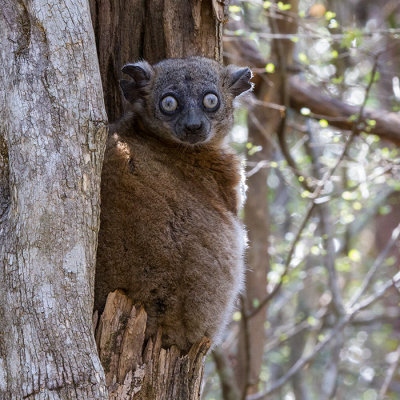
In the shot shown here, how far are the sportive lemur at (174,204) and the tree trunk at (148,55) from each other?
114mm

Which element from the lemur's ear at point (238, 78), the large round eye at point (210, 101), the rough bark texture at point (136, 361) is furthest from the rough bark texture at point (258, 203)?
the rough bark texture at point (136, 361)

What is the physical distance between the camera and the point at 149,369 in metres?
3.37

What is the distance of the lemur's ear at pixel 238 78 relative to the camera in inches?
186

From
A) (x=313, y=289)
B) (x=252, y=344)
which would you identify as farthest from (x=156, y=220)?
(x=313, y=289)

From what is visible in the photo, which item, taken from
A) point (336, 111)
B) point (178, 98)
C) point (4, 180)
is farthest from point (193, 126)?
point (336, 111)

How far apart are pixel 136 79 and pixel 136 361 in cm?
198

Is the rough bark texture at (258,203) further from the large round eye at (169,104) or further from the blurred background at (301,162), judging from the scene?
the large round eye at (169,104)

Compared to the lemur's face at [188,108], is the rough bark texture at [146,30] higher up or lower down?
higher up

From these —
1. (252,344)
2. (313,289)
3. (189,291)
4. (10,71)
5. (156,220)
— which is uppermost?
(10,71)

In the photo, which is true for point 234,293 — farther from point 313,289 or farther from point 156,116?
point 313,289

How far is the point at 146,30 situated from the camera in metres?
4.44

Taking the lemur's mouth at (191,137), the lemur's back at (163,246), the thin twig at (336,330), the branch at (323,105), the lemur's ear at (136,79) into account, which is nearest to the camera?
the lemur's back at (163,246)

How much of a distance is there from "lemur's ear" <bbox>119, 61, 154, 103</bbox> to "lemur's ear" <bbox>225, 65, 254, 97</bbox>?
0.72m

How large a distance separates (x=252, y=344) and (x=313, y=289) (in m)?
6.35
